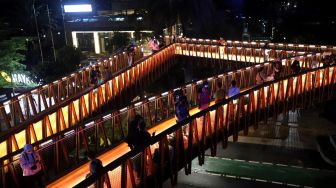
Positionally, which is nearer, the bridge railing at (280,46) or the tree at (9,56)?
the bridge railing at (280,46)

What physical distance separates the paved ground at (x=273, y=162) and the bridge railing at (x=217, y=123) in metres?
5.11

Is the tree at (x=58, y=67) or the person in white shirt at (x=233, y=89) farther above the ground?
the person in white shirt at (x=233, y=89)

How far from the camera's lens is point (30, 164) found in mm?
8914

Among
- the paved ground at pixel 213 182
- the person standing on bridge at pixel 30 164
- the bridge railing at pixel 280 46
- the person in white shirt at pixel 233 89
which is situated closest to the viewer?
the person standing on bridge at pixel 30 164

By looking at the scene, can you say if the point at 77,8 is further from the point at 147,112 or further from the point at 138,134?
the point at 138,134

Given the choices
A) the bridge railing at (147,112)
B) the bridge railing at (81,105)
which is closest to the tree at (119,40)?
the bridge railing at (81,105)

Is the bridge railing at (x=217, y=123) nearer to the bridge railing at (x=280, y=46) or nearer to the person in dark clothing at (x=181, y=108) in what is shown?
the person in dark clothing at (x=181, y=108)

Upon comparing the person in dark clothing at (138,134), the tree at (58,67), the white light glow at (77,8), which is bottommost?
the tree at (58,67)

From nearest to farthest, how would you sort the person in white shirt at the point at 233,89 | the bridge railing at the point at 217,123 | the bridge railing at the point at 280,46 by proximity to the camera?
the bridge railing at the point at 217,123, the person in white shirt at the point at 233,89, the bridge railing at the point at 280,46

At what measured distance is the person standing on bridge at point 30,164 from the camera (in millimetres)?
8773

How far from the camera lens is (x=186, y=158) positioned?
10594 mm

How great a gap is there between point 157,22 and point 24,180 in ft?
94.2

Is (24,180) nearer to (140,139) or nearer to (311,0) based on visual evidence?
(140,139)

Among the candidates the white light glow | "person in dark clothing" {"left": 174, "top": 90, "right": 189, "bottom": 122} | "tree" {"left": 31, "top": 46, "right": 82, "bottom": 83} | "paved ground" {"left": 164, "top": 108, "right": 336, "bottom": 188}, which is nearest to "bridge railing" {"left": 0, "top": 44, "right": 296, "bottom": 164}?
"person in dark clothing" {"left": 174, "top": 90, "right": 189, "bottom": 122}
